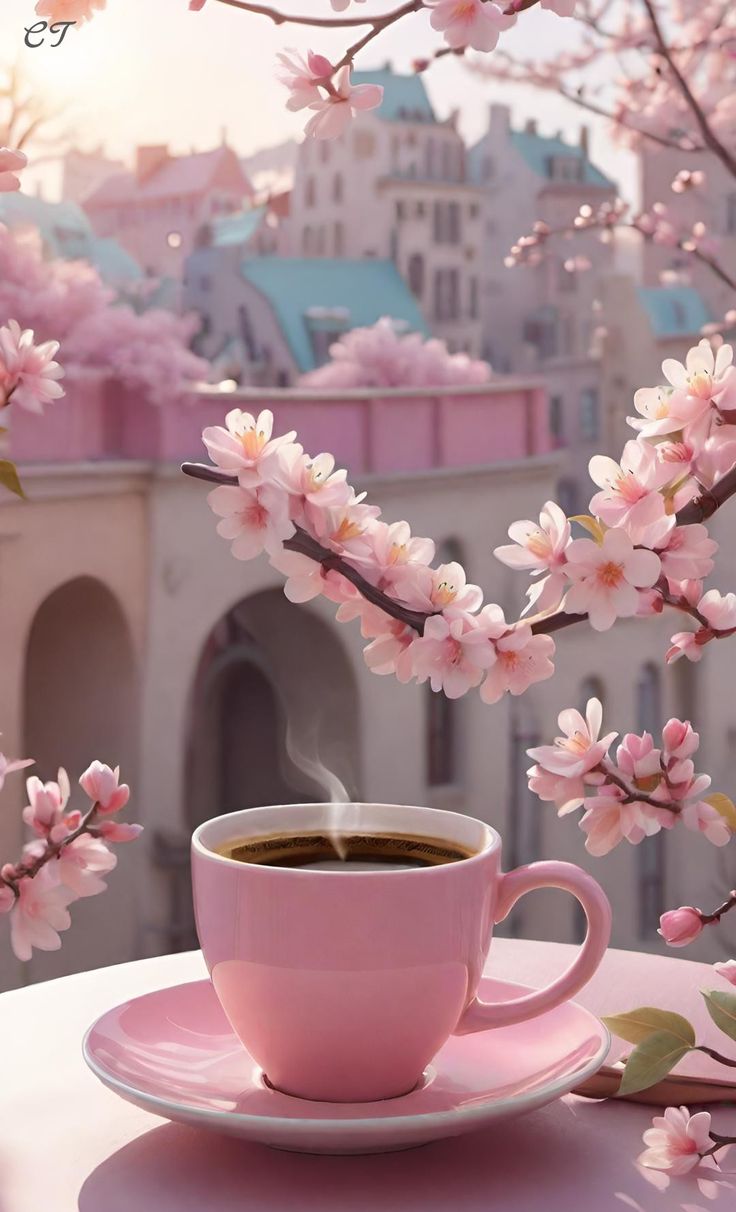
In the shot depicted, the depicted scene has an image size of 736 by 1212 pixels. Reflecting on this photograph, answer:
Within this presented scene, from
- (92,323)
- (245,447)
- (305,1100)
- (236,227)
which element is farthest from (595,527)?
(236,227)

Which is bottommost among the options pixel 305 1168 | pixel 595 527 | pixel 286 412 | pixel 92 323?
pixel 305 1168

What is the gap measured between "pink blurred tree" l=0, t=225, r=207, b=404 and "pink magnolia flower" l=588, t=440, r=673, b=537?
4.95ft

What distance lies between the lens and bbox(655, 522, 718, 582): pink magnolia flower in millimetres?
498

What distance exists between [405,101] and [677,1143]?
2197 millimetres

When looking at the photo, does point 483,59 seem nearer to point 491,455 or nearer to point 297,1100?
point 491,455

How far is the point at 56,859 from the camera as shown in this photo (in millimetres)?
601

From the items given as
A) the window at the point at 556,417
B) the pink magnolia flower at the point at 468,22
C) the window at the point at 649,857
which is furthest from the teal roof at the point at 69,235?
the pink magnolia flower at the point at 468,22

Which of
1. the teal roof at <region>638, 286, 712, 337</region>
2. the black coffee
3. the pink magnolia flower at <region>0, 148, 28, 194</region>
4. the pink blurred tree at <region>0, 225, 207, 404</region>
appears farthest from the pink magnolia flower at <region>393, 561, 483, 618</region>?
the teal roof at <region>638, 286, 712, 337</region>

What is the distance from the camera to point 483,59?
2.45 m

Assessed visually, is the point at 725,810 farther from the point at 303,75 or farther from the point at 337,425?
the point at 337,425

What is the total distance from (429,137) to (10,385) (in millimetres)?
2077

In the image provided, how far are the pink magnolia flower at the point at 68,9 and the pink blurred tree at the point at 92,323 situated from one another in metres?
1.40

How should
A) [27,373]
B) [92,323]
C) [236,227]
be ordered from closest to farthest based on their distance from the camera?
[27,373] < [92,323] < [236,227]

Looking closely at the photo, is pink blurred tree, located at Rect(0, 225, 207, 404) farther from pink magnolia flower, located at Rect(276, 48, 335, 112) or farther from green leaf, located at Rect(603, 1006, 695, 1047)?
green leaf, located at Rect(603, 1006, 695, 1047)
